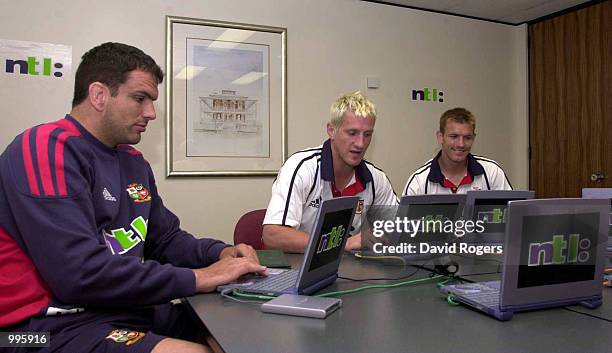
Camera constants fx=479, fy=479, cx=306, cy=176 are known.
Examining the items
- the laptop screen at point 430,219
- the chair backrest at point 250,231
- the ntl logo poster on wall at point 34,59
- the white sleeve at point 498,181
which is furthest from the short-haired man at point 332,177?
the ntl logo poster on wall at point 34,59

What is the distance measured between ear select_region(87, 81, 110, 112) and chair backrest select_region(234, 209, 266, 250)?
102cm

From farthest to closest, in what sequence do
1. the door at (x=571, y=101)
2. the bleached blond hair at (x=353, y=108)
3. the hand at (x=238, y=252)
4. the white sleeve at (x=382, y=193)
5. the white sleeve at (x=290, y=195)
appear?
the door at (x=571, y=101) → the white sleeve at (x=382, y=193) → the bleached blond hair at (x=353, y=108) → the white sleeve at (x=290, y=195) → the hand at (x=238, y=252)

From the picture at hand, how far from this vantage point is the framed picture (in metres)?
3.09

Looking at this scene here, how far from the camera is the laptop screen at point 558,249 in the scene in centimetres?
109

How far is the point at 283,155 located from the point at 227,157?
0.40 meters

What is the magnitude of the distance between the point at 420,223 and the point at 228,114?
1.88 metres

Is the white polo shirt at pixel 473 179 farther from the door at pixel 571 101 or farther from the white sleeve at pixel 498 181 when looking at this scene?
the door at pixel 571 101

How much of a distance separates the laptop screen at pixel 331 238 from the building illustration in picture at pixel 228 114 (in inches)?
76.1

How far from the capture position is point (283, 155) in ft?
11.1

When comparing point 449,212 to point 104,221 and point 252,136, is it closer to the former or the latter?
point 104,221

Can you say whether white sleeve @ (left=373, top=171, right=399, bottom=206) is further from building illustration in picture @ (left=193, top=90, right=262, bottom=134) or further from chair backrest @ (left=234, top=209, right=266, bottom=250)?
building illustration in picture @ (left=193, top=90, right=262, bottom=134)

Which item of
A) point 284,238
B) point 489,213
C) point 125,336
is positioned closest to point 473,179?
point 489,213

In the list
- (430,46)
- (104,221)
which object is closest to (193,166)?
(104,221)

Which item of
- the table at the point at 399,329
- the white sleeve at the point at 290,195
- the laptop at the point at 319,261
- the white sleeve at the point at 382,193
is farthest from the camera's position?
the white sleeve at the point at 382,193
